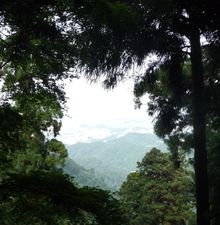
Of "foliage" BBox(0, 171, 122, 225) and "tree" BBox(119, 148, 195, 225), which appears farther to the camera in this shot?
"tree" BBox(119, 148, 195, 225)

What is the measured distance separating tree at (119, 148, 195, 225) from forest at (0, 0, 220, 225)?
42.7ft

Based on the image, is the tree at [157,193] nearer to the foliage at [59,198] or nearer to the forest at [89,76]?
the forest at [89,76]

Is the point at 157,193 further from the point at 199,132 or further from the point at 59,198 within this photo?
the point at 59,198

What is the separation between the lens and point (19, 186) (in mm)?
4371

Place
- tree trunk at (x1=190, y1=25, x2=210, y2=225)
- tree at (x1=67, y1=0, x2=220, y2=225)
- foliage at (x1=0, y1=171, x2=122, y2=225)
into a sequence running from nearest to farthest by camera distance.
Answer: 1. foliage at (x1=0, y1=171, x2=122, y2=225)
2. tree at (x1=67, y1=0, x2=220, y2=225)
3. tree trunk at (x1=190, y1=25, x2=210, y2=225)

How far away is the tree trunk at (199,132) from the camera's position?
30.0 ft

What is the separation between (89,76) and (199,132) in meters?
2.90

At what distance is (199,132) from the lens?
9516 mm

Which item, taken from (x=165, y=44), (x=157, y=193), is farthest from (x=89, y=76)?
(x=157, y=193)

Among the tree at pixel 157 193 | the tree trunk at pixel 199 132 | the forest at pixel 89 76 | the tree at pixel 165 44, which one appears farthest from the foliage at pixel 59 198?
the tree at pixel 157 193

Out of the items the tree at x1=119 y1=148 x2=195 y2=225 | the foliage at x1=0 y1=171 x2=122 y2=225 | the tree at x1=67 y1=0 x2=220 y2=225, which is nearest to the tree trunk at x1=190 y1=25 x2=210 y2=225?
the tree at x1=67 y1=0 x2=220 y2=225

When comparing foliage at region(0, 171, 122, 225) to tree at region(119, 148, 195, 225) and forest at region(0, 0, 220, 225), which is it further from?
tree at region(119, 148, 195, 225)

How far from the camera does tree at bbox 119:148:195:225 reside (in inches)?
1153

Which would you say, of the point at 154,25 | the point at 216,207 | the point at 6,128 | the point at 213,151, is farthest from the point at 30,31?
the point at 213,151
